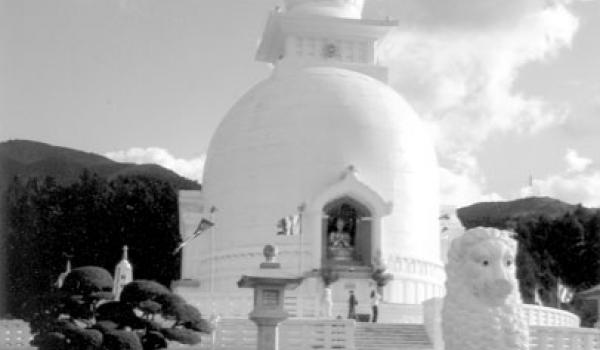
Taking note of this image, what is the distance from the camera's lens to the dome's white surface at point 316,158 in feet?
128

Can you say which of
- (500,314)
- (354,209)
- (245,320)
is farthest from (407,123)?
(500,314)

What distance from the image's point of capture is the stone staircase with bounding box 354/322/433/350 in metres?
29.0

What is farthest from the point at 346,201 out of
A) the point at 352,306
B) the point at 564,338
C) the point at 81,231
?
the point at 81,231

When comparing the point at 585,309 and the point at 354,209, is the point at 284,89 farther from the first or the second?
the point at 585,309

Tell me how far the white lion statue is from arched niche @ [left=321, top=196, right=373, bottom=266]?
21.4 m

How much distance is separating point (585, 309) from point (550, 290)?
86.0 inches

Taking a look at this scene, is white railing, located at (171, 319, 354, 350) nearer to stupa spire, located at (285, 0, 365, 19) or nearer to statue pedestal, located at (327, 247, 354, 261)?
statue pedestal, located at (327, 247, 354, 261)

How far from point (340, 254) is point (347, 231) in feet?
3.51

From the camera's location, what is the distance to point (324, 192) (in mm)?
38281

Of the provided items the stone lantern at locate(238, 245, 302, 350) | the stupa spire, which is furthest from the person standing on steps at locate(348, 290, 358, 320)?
the stupa spire

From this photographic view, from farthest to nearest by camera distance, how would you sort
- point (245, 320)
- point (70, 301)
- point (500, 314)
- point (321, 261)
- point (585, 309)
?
point (585, 309)
point (321, 261)
point (245, 320)
point (70, 301)
point (500, 314)

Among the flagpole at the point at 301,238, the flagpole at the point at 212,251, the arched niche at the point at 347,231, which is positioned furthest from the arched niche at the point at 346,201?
the flagpole at the point at 212,251

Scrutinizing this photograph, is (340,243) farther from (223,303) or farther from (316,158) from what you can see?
(223,303)

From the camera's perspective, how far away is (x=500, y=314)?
→ 663 inches
